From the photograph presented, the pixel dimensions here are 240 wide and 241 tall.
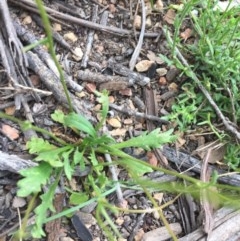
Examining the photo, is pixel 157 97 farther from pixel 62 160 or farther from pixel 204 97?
pixel 62 160

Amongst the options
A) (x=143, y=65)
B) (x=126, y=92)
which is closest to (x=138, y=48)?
(x=143, y=65)

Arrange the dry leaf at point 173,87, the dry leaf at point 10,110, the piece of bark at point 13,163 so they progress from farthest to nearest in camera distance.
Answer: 1. the dry leaf at point 173,87
2. the dry leaf at point 10,110
3. the piece of bark at point 13,163

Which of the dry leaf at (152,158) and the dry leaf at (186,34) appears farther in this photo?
the dry leaf at (186,34)

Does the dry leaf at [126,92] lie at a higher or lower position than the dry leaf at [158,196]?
higher

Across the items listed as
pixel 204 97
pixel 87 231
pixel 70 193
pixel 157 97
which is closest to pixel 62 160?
pixel 70 193

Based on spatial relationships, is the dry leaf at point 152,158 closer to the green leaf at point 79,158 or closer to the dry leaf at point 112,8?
the green leaf at point 79,158

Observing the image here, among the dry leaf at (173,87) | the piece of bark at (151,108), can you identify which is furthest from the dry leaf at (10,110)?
the dry leaf at (173,87)

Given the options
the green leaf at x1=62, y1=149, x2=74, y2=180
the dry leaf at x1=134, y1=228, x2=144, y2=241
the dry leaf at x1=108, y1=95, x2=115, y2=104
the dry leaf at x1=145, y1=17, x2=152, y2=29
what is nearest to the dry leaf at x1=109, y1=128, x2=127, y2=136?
the dry leaf at x1=108, y1=95, x2=115, y2=104
